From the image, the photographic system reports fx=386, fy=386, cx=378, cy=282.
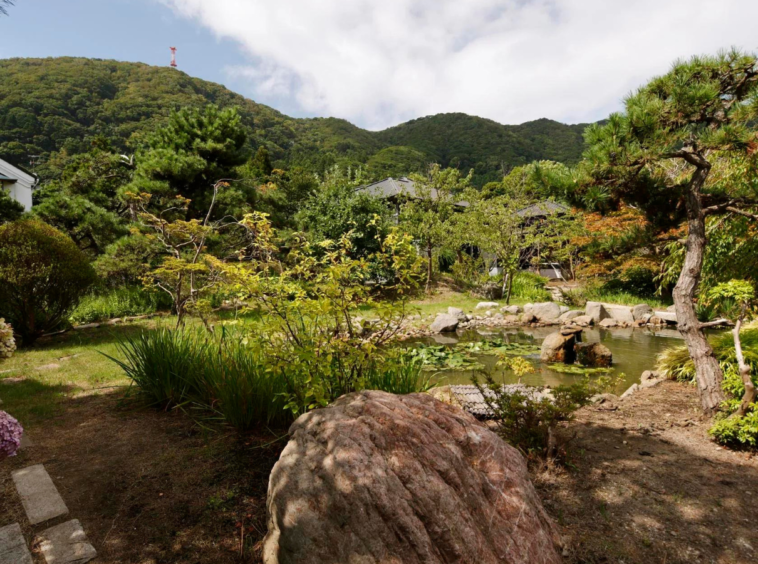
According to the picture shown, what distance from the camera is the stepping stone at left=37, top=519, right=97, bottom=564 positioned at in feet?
5.50

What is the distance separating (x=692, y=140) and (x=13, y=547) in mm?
5331

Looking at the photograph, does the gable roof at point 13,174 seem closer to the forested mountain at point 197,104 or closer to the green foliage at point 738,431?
the forested mountain at point 197,104

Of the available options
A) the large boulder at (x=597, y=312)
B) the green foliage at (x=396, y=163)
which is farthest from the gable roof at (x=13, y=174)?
the large boulder at (x=597, y=312)

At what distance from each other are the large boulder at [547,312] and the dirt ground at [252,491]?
7.77 m

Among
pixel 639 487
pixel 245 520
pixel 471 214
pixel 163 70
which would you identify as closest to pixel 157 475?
pixel 245 520

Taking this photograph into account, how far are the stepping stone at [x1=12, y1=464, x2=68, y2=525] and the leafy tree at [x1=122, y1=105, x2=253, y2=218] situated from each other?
27.6 ft

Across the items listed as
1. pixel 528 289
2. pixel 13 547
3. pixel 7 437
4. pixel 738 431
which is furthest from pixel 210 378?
pixel 528 289

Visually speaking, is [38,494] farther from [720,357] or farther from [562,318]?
[562,318]

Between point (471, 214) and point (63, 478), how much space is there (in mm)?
14000

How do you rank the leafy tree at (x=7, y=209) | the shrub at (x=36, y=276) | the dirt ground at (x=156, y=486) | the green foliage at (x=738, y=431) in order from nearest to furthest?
1. the dirt ground at (x=156, y=486)
2. the green foliage at (x=738, y=431)
3. the shrub at (x=36, y=276)
4. the leafy tree at (x=7, y=209)

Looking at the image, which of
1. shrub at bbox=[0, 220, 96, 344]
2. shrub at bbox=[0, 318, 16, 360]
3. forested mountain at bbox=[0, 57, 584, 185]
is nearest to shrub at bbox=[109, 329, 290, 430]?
shrub at bbox=[0, 318, 16, 360]

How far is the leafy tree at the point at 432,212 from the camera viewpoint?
1464 centimetres

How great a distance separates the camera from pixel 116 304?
8.79 meters

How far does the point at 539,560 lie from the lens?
1490mm
